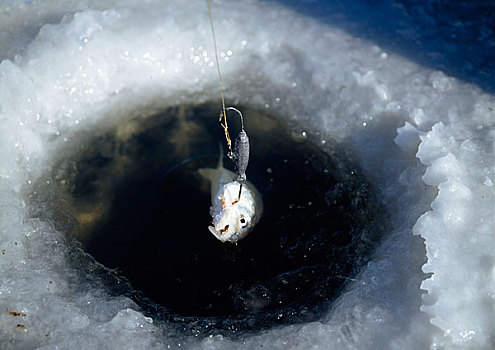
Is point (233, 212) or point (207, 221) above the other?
point (233, 212)

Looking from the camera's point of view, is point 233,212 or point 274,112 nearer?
point 233,212

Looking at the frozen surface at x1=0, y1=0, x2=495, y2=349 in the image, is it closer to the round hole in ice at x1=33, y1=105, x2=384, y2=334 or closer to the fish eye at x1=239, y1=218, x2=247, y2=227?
the round hole in ice at x1=33, y1=105, x2=384, y2=334

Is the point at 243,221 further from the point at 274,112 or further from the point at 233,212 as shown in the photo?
the point at 274,112

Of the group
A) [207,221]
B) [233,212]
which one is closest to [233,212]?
[233,212]

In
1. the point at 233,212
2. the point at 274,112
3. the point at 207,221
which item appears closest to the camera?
the point at 233,212

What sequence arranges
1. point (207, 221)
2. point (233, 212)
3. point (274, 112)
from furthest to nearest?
point (274, 112)
point (207, 221)
point (233, 212)

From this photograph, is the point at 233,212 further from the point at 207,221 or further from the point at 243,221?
the point at 207,221

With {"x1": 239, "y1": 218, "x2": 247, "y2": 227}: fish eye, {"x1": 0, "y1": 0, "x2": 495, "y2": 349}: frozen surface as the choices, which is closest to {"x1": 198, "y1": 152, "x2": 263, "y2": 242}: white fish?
{"x1": 239, "y1": 218, "x2": 247, "y2": 227}: fish eye
